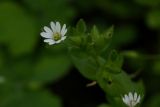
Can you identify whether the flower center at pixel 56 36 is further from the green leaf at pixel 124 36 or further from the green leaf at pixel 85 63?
the green leaf at pixel 124 36

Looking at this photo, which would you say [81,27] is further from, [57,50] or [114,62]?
[57,50]

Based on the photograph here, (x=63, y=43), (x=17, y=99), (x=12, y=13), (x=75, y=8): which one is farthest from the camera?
(x=75, y=8)

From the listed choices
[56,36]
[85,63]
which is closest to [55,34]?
[56,36]

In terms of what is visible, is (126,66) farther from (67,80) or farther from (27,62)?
(27,62)

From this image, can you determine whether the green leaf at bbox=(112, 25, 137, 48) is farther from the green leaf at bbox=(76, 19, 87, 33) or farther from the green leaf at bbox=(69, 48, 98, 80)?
the green leaf at bbox=(76, 19, 87, 33)

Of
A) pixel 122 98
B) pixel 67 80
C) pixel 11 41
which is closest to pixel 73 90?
pixel 67 80

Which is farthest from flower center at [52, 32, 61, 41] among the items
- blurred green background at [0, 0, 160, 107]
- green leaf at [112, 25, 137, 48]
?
green leaf at [112, 25, 137, 48]
